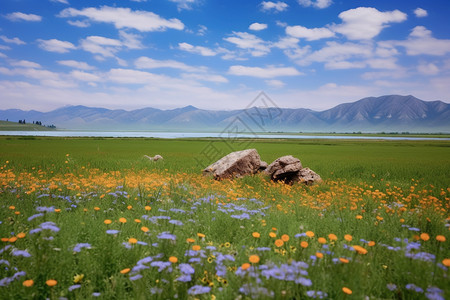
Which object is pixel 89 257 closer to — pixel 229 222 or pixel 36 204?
pixel 229 222

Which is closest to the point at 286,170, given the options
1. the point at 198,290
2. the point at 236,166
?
the point at 236,166

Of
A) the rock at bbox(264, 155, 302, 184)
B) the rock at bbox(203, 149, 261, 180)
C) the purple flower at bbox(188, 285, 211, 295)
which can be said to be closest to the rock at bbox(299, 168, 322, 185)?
the rock at bbox(264, 155, 302, 184)

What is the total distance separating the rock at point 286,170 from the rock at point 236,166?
4.50 ft

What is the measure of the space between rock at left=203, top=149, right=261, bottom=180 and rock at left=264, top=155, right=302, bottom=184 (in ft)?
4.50

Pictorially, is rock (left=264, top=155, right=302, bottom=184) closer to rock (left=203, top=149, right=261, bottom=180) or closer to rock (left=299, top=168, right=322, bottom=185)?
rock (left=299, top=168, right=322, bottom=185)

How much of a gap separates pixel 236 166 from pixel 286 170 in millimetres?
2916

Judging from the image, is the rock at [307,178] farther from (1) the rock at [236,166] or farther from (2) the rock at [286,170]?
(1) the rock at [236,166]

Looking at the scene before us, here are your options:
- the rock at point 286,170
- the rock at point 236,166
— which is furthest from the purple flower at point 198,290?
the rock at point 236,166

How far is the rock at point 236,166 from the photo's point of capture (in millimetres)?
14102

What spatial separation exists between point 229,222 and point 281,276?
9.16 feet

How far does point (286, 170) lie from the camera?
13.1 metres

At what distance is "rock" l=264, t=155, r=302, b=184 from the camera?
1312 centimetres

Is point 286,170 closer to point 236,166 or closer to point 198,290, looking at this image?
point 236,166

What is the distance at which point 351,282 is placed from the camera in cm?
267
